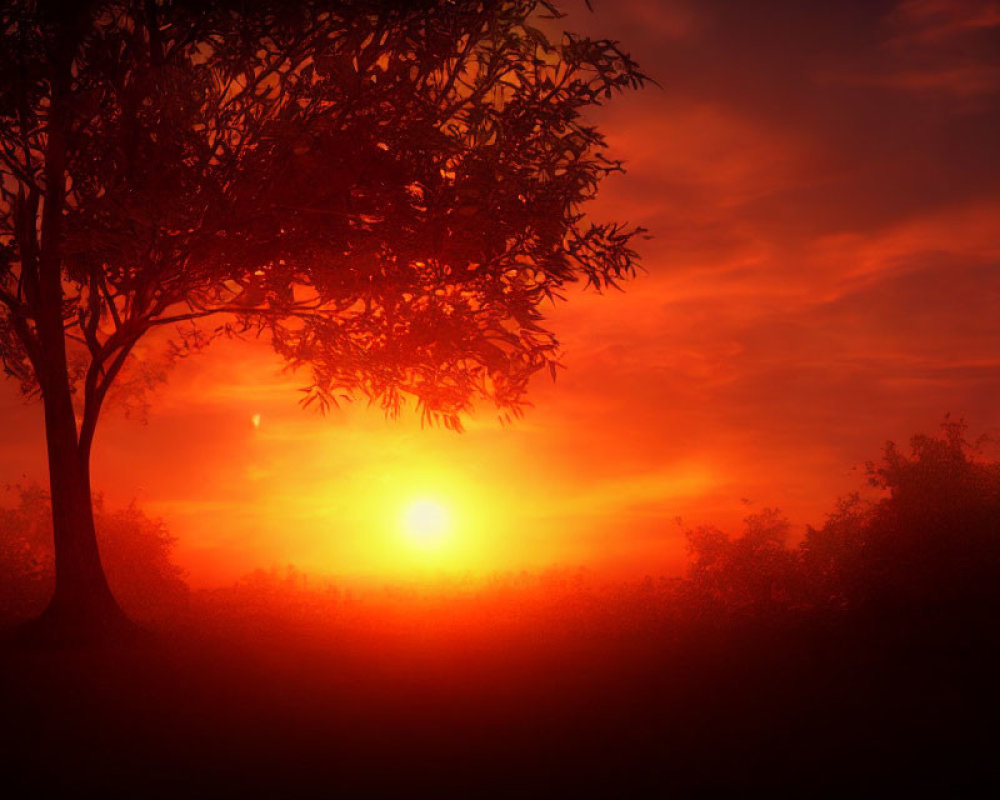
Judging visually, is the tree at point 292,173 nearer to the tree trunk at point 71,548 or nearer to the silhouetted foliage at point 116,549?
the tree trunk at point 71,548

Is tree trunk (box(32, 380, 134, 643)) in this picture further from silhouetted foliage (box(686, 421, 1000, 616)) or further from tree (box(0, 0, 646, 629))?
silhouetted foliage (box(686, 421, 1000, 616))

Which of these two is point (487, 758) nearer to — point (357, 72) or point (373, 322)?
point (373, 322)

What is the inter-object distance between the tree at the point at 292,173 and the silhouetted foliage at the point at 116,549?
38.1 feet

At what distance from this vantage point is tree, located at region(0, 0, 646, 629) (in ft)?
54.3

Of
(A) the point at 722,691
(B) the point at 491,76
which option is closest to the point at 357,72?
(B) the point at 491,76

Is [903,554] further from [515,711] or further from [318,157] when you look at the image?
[318,157]

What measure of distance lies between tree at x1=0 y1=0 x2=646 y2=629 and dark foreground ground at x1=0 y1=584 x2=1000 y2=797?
5000 millimetres

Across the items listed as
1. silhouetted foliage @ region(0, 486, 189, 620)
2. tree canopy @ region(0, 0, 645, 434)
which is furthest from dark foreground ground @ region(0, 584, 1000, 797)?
silhouetted foliage @ region(0, 486, 189, 620)

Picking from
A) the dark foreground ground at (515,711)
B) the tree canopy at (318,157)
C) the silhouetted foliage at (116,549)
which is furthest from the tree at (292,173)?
the silhouetted foliage at (116,549)

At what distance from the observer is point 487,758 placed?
504 inches

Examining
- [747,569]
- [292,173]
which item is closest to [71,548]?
[292,173]

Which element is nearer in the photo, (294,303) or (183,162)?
(183,162)

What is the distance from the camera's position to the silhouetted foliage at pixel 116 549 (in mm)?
30219

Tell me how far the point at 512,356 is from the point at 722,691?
8557mm
